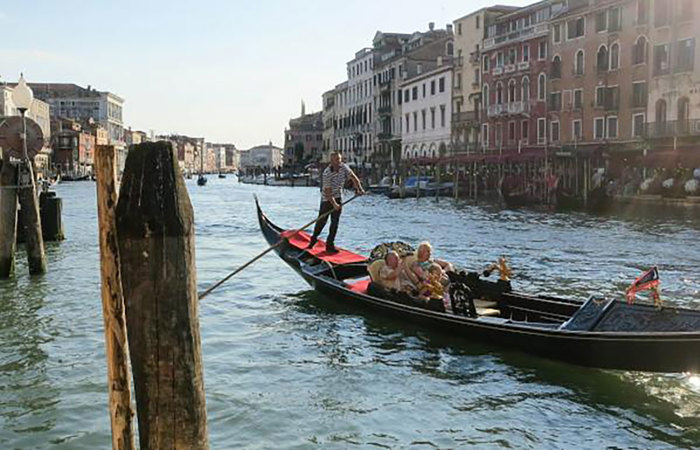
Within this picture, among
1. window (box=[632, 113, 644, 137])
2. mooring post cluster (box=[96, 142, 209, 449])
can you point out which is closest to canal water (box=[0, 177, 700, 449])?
mooring post cluster (box=[96, 142, 209, 449])

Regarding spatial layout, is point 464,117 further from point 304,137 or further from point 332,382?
point 304,137

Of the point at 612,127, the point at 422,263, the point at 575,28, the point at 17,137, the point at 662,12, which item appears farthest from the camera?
the point at 575,28

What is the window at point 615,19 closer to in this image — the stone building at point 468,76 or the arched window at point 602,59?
the arched window at point 602,59

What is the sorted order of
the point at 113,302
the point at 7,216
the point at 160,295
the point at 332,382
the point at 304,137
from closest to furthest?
the point at 160,295 → the point at 113,302 → the point at 332,382 → the point at 7,216 → the point at 304,137

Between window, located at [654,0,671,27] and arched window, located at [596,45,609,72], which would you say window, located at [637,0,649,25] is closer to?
window, located at [654,0,671,27]

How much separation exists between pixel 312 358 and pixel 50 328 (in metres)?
2.34

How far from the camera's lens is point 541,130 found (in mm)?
30672

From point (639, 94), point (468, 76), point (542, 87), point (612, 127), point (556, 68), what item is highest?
point (468, 76)

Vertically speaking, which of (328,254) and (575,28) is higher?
(575,28)

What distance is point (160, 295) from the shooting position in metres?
2.21

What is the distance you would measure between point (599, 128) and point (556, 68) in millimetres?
3713

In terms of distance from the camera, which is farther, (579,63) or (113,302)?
(579,63)

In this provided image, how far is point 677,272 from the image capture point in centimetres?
993

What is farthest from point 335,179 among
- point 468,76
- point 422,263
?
point 468,76
